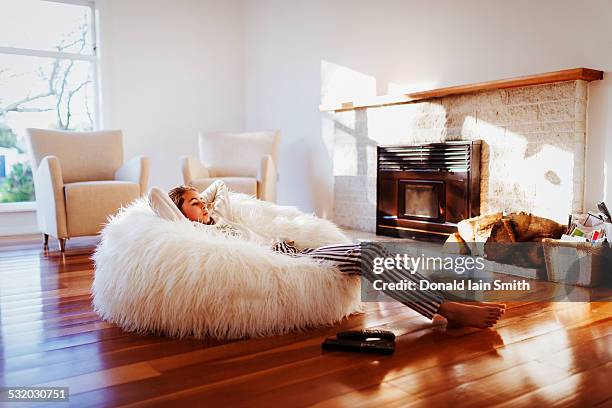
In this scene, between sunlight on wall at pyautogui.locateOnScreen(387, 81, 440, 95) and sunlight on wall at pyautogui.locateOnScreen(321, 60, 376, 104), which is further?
sunlight on wall at pyautogui.locateOnScreen(321, 60, 376, 104)

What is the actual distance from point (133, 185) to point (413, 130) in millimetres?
2216

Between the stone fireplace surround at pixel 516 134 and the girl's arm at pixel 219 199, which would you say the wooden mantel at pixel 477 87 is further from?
the girl's arm at pixel 219 199

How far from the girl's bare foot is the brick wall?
5.39ft

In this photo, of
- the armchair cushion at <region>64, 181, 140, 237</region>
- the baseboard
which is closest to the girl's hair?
the armchair cushion at <region>64, 181, 140, 237</region>

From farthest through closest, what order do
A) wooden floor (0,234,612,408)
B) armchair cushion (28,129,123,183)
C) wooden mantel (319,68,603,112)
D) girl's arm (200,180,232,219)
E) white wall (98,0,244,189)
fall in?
1. white wall (98,0,244,189)
2. armchair cushion (28,129,123,183)
3. wooden mantel (319,68,603,112)
4. girl's arm (200,180,232,219)
5. wooden floor (0,234,612,408)

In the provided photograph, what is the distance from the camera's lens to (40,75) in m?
5.46

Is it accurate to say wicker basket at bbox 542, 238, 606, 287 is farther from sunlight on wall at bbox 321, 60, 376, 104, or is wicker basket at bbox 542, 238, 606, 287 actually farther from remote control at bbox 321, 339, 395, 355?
sunlight on wall at bbox 321, 60, 376, 104

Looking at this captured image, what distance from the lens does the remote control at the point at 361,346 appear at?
1737mm

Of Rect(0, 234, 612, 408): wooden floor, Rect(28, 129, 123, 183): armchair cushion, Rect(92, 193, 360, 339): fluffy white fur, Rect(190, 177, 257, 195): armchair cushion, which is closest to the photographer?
Rect(0, 234, 612, 408): wooden floor

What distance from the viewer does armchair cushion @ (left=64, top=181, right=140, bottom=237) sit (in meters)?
3.92

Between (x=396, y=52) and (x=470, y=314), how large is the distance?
3.04 m

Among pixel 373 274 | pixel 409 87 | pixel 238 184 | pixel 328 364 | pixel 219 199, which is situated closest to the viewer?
pixel 328 364

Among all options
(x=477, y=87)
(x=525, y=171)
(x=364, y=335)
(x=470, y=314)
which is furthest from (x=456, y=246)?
(x=364, y=335)

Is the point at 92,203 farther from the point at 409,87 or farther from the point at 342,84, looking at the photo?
the point at 409,87
